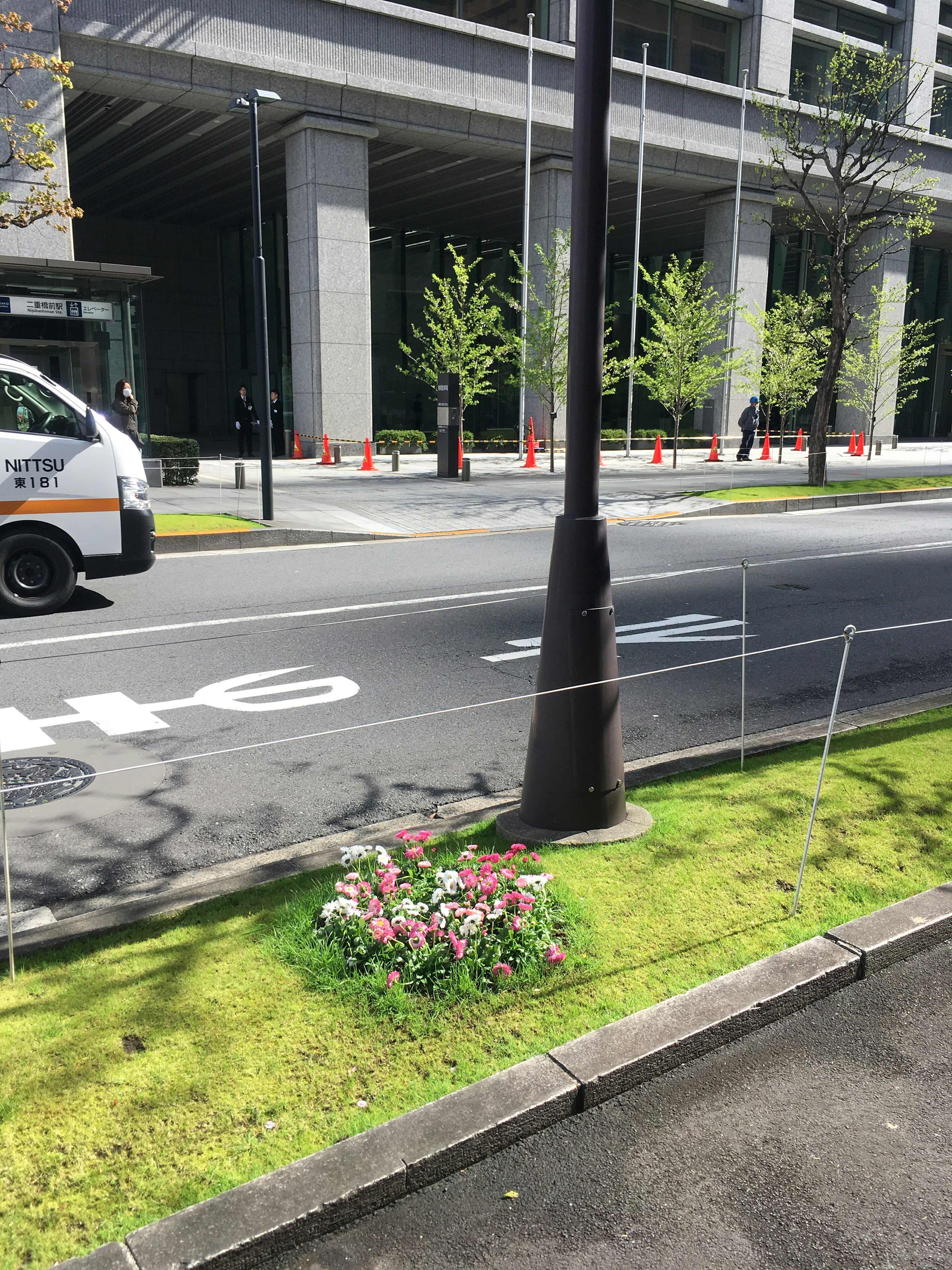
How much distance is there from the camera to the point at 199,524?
53.1 feet

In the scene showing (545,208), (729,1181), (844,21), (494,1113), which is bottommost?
(729,1181)

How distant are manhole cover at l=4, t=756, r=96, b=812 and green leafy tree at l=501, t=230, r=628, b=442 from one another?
898 inches

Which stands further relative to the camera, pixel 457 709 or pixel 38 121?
pixel 38 121

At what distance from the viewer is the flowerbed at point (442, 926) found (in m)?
3.85

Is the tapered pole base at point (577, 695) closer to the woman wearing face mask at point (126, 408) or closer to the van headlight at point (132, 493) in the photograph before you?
the van headlight at point (132, 493)

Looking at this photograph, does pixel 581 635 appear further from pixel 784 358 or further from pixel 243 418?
pixel 784 358

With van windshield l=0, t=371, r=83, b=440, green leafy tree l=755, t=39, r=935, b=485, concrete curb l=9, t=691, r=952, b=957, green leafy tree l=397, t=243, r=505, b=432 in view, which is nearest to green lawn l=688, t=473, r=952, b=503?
green leafy tree l=755, t=39, r=935, b=485

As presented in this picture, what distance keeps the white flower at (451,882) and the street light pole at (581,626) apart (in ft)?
3.42

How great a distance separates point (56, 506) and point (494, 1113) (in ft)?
29.4

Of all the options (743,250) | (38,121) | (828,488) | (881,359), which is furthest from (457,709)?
(881,359)

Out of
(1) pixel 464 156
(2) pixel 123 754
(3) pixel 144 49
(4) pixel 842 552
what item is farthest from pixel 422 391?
(2) pixel 123 754

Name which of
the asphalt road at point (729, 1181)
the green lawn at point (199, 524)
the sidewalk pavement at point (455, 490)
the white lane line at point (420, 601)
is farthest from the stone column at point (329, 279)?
the asphalt road at point (729, 1181)

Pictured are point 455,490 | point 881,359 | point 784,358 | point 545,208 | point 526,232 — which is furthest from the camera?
point 881,359

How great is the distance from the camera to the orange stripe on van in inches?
409
